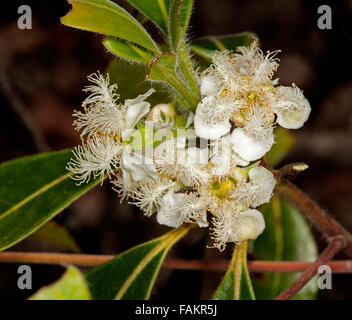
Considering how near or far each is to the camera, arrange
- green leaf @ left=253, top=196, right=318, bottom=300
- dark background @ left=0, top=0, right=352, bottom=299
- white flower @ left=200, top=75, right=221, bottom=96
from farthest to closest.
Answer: dark background @ left=0, top=0, right=352, bottom=299 → green leaf @ left=253, top=196, right=318, bottom=300 → white flower @ left=200, top=75, right=221, bottom=96

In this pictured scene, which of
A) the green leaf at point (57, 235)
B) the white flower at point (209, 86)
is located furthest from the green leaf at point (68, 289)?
the green leaf at point (57, 235)

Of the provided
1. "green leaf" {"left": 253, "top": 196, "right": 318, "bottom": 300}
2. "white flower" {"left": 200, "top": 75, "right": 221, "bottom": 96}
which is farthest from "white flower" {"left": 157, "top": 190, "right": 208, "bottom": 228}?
"green leaf" {"left": 253, "top": 196, "right": 318, "bottom": 300}

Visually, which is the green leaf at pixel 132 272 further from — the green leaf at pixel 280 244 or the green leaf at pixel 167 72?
the green leaf at pixel 280 244

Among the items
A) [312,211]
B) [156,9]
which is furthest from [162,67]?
[312,211]

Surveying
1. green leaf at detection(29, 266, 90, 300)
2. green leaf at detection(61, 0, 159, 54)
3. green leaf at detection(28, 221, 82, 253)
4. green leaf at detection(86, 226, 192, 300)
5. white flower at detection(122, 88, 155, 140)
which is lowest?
green leaf at detection(29, 266, 90, 300)

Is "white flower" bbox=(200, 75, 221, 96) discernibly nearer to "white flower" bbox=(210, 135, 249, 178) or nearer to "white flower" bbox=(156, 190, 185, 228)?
"white flower" bbox=(210, 135, 249, 178)

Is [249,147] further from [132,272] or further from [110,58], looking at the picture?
[110,58]

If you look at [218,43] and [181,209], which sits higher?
[218,43]
